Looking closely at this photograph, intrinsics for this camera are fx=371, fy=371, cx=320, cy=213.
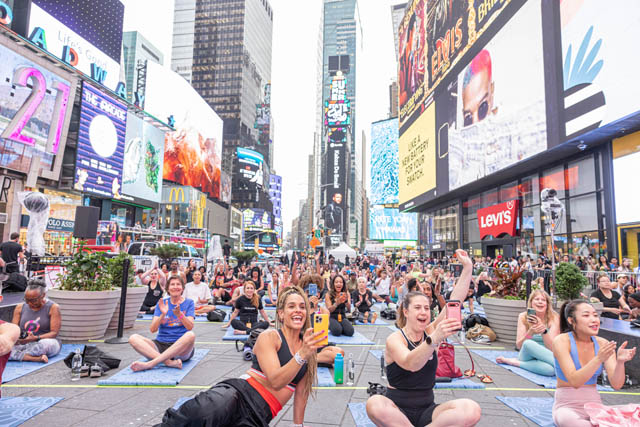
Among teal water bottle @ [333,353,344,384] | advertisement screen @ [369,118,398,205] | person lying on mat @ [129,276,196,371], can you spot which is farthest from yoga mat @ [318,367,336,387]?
advertisement screen @ [369,118,398,205]

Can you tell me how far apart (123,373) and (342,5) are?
194 meters

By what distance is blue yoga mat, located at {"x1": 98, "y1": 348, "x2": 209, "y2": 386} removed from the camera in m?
4.79

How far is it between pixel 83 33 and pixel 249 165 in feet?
217

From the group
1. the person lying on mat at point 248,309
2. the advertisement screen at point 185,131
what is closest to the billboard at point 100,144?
the advertisement screen at point 185,131

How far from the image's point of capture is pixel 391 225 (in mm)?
69812

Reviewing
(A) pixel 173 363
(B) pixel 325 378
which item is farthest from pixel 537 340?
(A) pixel 173 363

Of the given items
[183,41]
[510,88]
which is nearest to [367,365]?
[510,88]

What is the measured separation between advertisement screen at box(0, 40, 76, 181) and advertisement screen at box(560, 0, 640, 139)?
33.0m

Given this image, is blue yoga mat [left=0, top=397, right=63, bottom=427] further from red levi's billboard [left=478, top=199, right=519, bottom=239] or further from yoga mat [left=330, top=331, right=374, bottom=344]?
red levi's billboard [left=478, top=199, right=519, bottom=239]

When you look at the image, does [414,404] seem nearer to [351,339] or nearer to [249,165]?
[351,339]

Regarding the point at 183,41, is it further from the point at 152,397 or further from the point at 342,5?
Answer: the point at 152,397

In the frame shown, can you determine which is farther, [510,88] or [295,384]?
[510,88]

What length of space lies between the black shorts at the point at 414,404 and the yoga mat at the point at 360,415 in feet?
2.92

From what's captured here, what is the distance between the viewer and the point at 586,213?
58.5 ft
